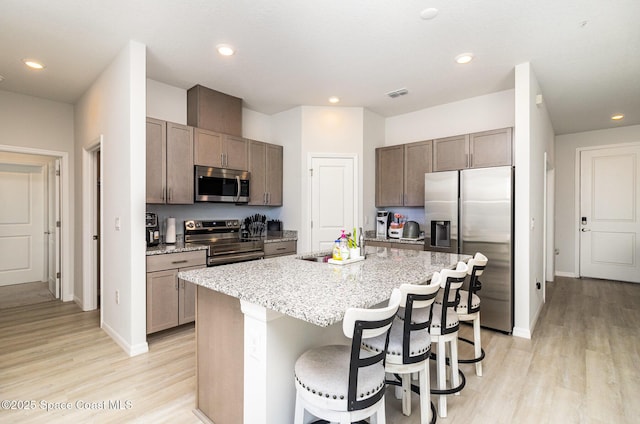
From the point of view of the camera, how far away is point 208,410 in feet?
6.08

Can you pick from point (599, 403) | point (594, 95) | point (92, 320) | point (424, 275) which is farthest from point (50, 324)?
point (594, 95)

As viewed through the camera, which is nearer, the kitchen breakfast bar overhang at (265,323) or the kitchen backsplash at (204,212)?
the kitchen breakfast bar overhang at (265,323)

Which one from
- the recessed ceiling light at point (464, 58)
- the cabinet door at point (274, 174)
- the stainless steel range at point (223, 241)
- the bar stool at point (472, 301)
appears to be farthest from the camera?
the cabinet door at point (274, 174)

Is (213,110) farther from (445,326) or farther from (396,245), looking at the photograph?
(445,326)

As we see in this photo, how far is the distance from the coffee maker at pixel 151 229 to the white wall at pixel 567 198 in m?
6.77

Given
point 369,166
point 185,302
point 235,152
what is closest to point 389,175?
point 369,166

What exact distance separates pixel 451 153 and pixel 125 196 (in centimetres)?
363

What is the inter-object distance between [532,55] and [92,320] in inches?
209

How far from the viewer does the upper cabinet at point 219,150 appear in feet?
11.8

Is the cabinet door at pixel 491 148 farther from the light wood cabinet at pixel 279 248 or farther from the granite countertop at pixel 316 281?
the light wood cabinet at pixel 279 248

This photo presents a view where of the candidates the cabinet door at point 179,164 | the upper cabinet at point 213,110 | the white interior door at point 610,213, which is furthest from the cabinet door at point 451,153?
the white interior door at point 610,213

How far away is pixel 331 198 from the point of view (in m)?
4.45

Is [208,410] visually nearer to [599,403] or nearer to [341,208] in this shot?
[599,403]

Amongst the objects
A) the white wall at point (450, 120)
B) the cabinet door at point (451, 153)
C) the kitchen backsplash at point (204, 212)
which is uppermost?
the white wall at point (450, 120)
